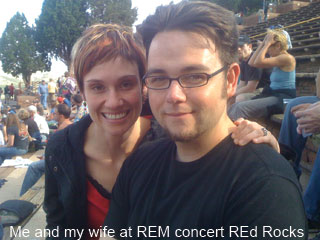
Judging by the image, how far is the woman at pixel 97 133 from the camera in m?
1.71

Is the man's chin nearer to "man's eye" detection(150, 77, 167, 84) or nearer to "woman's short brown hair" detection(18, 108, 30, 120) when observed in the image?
"man's eye" detection(150, 77, 167, 84)

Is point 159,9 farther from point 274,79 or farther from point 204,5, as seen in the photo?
point 274,79

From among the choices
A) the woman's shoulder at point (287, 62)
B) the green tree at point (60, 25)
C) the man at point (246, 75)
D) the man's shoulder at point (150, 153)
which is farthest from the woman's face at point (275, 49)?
the green tree at point (60, 25)

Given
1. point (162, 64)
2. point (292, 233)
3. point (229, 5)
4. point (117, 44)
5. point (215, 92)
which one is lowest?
point (292, 233)

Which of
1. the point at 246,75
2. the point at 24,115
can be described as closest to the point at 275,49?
the point at 246,75

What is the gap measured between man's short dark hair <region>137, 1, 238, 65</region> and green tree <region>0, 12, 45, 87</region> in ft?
136

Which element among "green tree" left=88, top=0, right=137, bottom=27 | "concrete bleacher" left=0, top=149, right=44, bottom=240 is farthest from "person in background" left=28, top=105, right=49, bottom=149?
"green tree" left=88, top=0, right=137, bottom=27

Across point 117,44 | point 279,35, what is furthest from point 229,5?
point 117,44

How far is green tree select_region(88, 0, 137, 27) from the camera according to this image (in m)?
37.2

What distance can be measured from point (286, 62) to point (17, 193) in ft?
16.5

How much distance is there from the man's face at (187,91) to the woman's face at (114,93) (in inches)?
19.6

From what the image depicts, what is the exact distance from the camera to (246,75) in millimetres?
4691

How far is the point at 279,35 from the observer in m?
4.06

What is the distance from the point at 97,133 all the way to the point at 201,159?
3.43 feet
